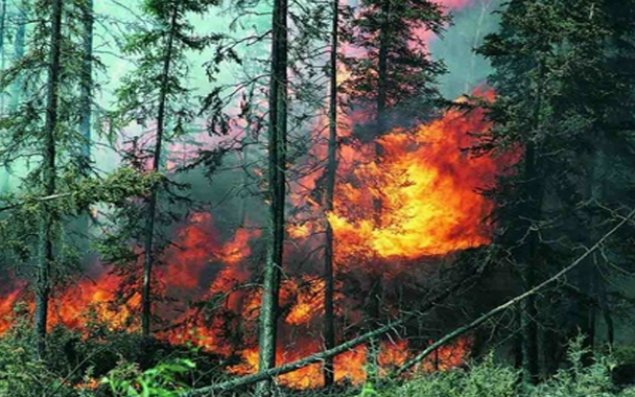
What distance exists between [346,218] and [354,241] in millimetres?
1207

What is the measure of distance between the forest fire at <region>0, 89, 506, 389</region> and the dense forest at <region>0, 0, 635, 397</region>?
127 millimetres

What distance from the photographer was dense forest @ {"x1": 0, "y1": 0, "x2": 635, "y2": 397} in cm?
930

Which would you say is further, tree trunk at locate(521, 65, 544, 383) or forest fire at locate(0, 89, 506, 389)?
forest fire at locate(0, 89, 506, 389)

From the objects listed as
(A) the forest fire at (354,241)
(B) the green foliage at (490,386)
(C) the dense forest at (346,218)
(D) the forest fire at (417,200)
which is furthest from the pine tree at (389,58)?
(B) the green foliage at (490,386)

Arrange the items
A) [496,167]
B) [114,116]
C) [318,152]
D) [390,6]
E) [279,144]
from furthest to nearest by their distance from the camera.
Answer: [318,152] < [496,167] < [390,6] < [114,116] < [279,144]

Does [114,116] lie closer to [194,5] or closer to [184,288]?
[194,5]

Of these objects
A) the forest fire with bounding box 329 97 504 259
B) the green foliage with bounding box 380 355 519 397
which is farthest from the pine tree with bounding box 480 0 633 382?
the green foliage with bounding box 380 355 519 397

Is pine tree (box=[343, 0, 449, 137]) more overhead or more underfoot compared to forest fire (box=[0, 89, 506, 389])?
more overhead

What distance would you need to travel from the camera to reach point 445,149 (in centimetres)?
2928

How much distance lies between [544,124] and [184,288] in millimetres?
20492

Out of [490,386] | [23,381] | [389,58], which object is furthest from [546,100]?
[23,381]

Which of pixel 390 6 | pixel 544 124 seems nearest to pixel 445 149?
pixel 390 6

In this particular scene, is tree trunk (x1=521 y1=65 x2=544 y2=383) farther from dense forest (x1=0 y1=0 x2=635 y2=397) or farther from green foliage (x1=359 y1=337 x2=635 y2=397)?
green foliage (x1=359 y1=337 x2=635 y2=397)

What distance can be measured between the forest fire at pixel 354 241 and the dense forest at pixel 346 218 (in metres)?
0.13
